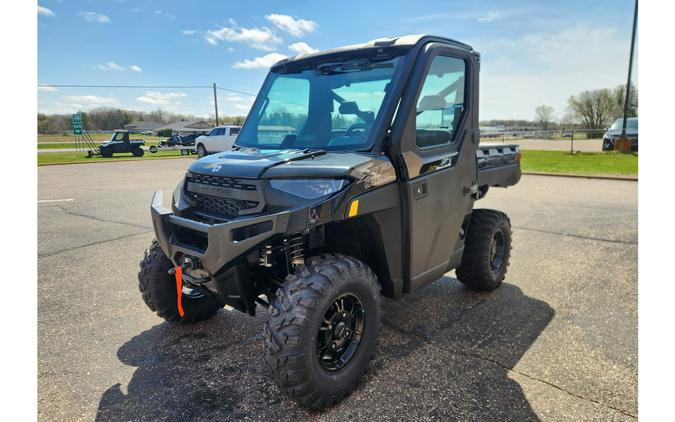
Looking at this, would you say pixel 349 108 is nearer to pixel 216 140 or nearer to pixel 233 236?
pixel 233 236

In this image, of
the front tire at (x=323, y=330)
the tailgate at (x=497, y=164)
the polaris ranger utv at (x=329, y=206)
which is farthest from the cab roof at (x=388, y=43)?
the front tire at (x=323, y=330)

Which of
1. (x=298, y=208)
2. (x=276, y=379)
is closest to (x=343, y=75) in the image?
(x=298, y=208)

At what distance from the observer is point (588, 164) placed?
16.0 meters

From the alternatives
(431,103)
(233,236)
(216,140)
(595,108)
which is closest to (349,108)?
(431,103)

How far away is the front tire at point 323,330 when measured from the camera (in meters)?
2.48

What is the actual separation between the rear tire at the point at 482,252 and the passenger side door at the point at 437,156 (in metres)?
0.41

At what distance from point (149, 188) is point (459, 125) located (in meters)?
11.3

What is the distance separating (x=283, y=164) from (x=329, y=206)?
0.45 meters

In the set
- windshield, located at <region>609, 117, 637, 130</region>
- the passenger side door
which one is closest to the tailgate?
the passenger side door

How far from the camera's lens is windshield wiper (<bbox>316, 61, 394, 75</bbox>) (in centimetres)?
323

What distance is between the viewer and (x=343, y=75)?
3.39 m

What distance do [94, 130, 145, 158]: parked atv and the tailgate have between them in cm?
2914

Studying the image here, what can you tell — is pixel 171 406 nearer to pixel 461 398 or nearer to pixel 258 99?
pixel 461 398

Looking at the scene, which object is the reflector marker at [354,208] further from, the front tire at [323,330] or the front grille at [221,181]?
the front grille at [221,181]
